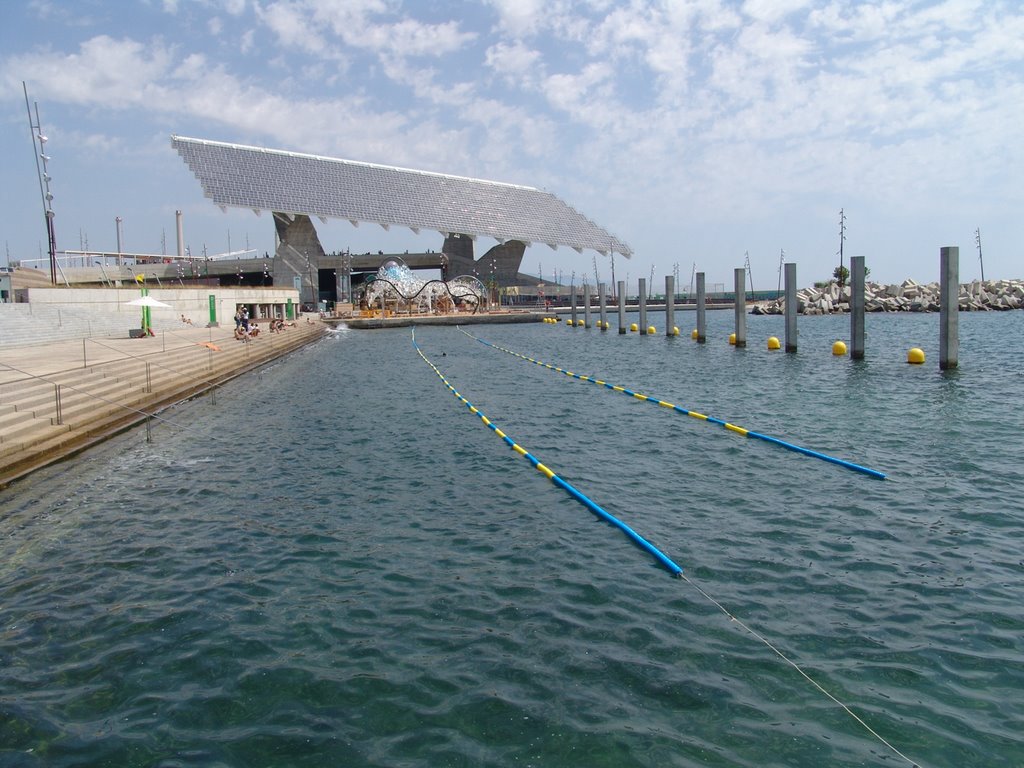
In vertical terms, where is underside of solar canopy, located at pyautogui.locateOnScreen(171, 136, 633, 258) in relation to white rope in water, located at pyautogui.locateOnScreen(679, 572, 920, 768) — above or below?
above

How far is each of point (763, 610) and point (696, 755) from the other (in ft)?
6.52

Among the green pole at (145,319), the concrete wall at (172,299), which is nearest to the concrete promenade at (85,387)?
the green pole at (145,319)

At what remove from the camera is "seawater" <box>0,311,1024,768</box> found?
14.0 feet

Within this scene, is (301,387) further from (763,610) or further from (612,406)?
(763,610)

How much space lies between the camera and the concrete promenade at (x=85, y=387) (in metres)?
11.2

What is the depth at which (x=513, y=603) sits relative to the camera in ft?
19.8

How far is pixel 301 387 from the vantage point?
21562mm

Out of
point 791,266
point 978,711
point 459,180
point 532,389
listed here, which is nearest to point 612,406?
point 532,389

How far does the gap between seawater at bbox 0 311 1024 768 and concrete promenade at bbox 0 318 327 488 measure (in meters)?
0.57

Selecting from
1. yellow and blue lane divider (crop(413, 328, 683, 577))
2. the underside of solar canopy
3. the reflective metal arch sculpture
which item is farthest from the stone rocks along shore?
yellow and blue lane divider (crop(413, 328, 683, 577))

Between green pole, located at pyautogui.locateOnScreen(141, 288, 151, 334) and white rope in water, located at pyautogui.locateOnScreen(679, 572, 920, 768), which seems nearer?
white rope in water, located at pyautogui.locateOnScreen(679, 572, 920, 768)

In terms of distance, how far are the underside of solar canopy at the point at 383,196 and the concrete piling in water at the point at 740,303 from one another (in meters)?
57.4

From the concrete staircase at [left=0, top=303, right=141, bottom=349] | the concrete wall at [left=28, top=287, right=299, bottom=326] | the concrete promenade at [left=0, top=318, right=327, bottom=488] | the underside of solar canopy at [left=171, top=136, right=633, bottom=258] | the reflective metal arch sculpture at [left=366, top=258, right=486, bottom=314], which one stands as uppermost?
the underside of solar canopy at [left=171, top=136, right=633, bottom=258]

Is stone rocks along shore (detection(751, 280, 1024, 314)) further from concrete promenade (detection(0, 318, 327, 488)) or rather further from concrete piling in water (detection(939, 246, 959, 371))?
concrete promenade (detection(0, 318, 327, 488))
